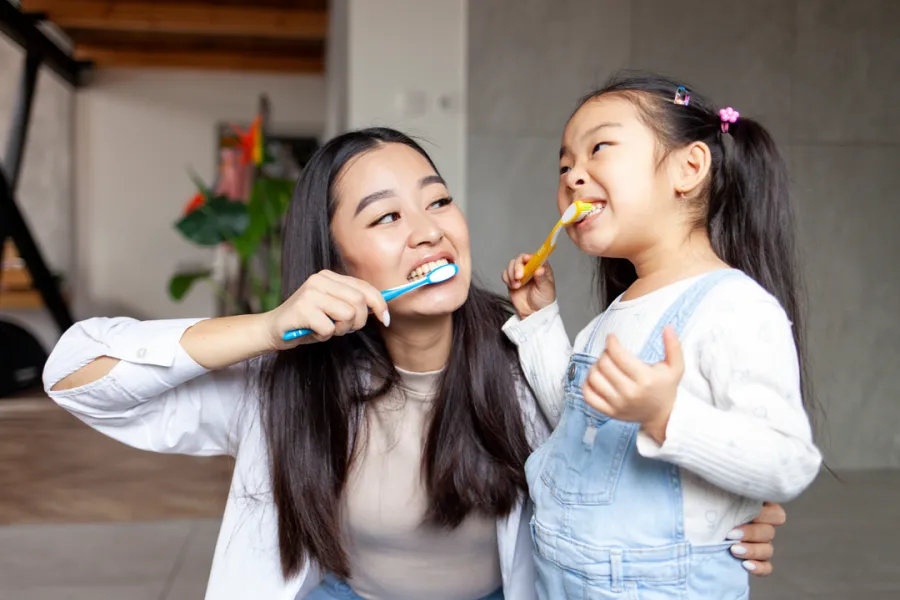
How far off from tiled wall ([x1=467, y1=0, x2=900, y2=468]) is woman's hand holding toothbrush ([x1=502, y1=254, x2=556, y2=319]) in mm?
1659

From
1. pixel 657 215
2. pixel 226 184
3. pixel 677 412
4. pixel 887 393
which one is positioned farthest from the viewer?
pixel 226 184

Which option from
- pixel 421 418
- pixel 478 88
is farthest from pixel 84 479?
pixel 421 418

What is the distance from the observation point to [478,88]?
2.90 metres

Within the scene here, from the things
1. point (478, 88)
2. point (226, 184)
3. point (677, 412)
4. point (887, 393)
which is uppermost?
point (478, 88)

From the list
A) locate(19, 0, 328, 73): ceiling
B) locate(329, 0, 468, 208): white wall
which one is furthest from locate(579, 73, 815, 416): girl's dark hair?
locate(19, 0, 328, 73): ceiling

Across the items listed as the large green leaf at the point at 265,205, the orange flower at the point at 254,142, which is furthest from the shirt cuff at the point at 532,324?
the orange flower at the point at 254,142

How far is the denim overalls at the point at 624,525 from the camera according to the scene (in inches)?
31.3

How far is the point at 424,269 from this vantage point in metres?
1.09

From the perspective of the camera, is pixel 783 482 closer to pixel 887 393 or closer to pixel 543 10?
pixel 543 10

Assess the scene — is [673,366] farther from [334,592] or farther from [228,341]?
[334,592]

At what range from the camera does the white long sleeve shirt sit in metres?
0.71

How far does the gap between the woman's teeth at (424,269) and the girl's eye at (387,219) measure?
0.27 feet

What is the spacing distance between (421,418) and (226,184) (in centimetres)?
272

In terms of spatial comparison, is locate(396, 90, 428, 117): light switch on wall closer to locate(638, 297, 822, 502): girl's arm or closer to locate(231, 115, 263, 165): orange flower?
locate(231, 115, 263, 165): orange flower
